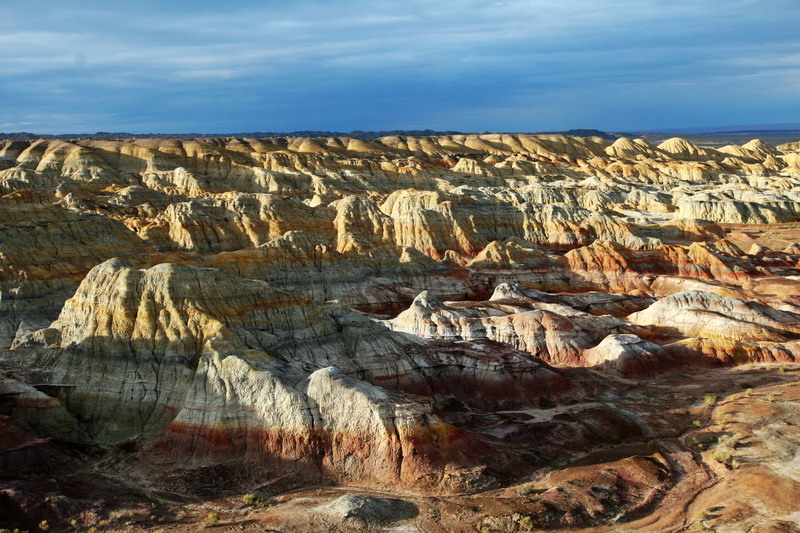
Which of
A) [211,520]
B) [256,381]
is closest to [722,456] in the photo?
[256,381]

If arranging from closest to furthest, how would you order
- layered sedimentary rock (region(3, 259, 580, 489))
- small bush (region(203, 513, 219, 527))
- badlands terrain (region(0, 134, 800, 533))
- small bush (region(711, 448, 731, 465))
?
1. small bush (region(203, 513, 219, 527))
2. badlands terrain (region(0, 134, 800, 533))
3. layered sedimentary rock (region(3, 259, 580, 489))
4. small bush (region(711, 448, 731, 465))

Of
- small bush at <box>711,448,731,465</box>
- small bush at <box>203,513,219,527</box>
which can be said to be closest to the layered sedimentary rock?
small bush at <box>203,513,219,527</box>

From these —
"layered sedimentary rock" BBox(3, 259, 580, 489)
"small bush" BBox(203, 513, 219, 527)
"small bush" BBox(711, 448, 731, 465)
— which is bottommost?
"small bush" BBox(711, 448, 731, 465)

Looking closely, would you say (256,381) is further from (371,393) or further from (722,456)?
(722,456)

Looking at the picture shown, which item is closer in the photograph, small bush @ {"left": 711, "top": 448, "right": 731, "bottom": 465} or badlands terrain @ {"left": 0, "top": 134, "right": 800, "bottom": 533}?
badlands terrain @ {"left": 0, "top": 134, "right": 800, "bottom": 533}

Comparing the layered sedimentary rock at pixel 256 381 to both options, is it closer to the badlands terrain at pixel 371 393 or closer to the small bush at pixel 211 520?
the badlands terrain at pixel 371 393

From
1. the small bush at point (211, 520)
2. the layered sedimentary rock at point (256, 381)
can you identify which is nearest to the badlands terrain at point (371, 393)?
the layered sedimentary rock at point (256, 381)

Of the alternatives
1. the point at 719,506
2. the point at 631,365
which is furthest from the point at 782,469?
the point at 631,365

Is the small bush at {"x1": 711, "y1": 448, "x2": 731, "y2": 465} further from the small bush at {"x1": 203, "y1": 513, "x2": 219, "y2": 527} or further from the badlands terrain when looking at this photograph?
the small bush at {"x1": 203, "y1": 513, "x2": 219, "y2": 527}
